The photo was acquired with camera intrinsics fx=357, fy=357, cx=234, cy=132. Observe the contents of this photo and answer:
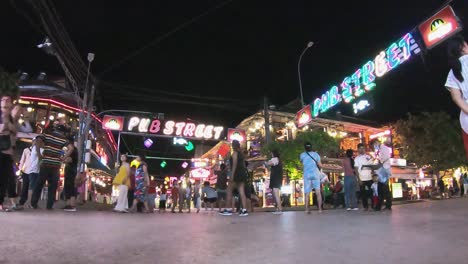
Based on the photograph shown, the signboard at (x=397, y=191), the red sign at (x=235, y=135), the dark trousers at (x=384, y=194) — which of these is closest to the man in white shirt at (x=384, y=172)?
A: the dark trousers at (x=384, y=194)

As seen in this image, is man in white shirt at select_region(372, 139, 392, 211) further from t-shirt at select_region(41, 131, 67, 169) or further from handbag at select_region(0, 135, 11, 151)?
handbag at select_region(0, 135, 11, 151)

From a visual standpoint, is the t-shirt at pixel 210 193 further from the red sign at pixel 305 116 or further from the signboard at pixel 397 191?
the signboard at pixel 397 191

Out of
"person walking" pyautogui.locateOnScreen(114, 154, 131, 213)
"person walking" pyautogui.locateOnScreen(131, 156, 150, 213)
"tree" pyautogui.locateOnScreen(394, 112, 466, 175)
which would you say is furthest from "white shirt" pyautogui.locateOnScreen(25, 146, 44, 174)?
"tree" pyautogui.locateOnScreen(394, 112, 466, 175)

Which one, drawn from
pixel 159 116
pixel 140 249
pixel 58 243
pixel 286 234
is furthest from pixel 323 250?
pixel 159 116

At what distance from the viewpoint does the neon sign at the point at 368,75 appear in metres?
14.9

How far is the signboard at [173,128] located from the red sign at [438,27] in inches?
622

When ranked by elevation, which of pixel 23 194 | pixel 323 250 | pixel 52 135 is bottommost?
pixel 323 250

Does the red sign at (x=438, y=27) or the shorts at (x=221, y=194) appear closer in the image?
the red sign at (x=438, y=27)

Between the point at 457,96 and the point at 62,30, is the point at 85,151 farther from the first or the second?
the point at 457,96

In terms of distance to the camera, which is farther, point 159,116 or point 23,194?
point 159,116

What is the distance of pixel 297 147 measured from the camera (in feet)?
73.3

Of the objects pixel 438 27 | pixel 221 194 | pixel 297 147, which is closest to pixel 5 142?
pixel 221 194

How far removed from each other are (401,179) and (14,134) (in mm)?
32552

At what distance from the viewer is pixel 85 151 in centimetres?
1830
